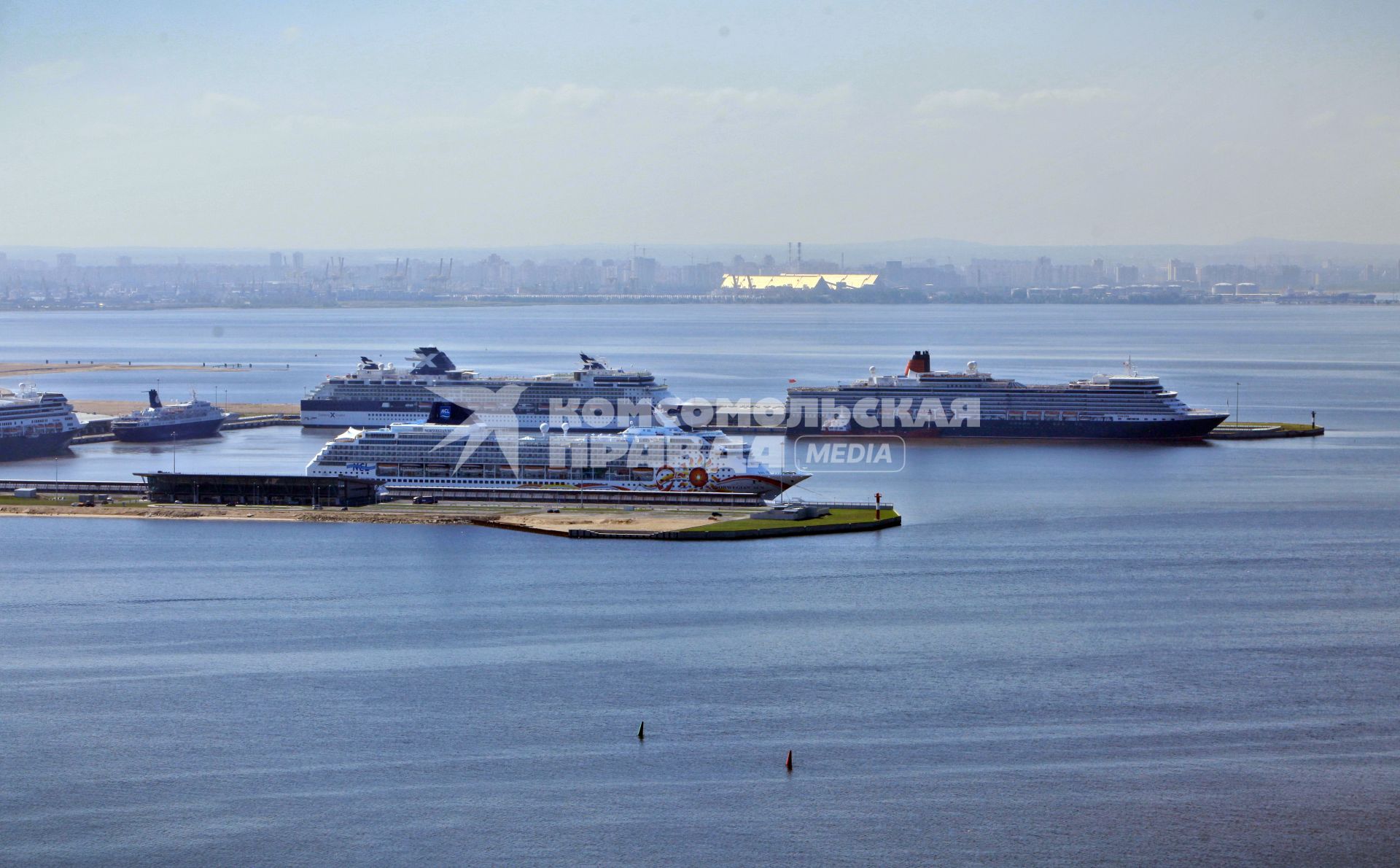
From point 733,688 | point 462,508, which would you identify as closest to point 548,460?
point 462,508

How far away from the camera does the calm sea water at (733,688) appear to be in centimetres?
860

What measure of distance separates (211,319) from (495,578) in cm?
8313

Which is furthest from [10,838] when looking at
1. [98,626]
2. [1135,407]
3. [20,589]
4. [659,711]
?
[1135,407]

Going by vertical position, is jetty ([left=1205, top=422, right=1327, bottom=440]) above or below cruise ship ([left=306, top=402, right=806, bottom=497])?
below

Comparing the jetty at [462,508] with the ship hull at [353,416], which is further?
the ship hull at [353,416]

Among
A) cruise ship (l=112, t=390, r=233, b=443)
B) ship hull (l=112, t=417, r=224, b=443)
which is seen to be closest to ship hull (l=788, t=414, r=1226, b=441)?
cruise ship (l=112, t=390, r=233, b=443)

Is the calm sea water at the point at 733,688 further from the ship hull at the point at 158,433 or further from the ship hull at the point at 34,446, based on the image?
the ship hull at the point at 158,433

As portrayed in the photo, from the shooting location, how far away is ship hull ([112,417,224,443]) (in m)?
28.6

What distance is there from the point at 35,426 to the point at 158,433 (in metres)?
2.14

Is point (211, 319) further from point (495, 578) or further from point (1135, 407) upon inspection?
point (495, 578)

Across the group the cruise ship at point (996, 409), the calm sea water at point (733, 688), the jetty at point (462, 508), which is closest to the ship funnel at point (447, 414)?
the jetty at point (462, 508)

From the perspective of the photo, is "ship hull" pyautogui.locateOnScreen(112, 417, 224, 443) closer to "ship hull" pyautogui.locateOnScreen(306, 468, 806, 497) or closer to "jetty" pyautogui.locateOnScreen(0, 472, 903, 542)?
"jetty" pyautogui.locateOnScreen(0, 472, 903, 542)

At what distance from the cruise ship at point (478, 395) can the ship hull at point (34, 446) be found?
512 cm

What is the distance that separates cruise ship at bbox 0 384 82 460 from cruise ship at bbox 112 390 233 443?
0.89 meters
